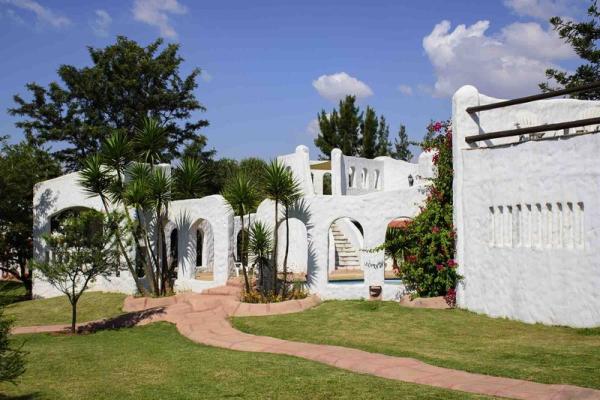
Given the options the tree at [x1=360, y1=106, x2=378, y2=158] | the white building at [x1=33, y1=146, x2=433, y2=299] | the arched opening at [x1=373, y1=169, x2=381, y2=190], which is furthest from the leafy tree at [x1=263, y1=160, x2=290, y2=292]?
the tree at [x1=360, y1=106, x2=378, y2=158]

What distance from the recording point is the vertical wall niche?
462 inches

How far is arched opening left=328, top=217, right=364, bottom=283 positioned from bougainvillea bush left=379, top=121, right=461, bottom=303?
34.7ft

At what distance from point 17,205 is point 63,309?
6.33 meters

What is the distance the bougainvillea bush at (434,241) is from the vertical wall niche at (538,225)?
1.46 meters

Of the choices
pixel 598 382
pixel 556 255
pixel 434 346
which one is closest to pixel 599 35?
pixel 556 255

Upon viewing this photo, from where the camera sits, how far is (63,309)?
19172 millimetres

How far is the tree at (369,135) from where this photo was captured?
4766 cm

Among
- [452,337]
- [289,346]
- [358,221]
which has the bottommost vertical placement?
[289,346]

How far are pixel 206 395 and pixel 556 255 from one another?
7.96m

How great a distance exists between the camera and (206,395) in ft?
25.8

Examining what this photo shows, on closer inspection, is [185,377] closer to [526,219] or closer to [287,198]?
[526,219]

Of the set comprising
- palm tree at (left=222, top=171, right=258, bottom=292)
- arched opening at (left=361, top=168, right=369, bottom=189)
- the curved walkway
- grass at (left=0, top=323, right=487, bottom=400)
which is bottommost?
grass at (left=0, top=323, right=487, bottom=400)

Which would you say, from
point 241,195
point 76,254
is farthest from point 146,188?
point 76,254

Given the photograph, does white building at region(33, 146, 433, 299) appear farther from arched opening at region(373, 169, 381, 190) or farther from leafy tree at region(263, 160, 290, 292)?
arched opening at region(373, 169, 381, 190)
